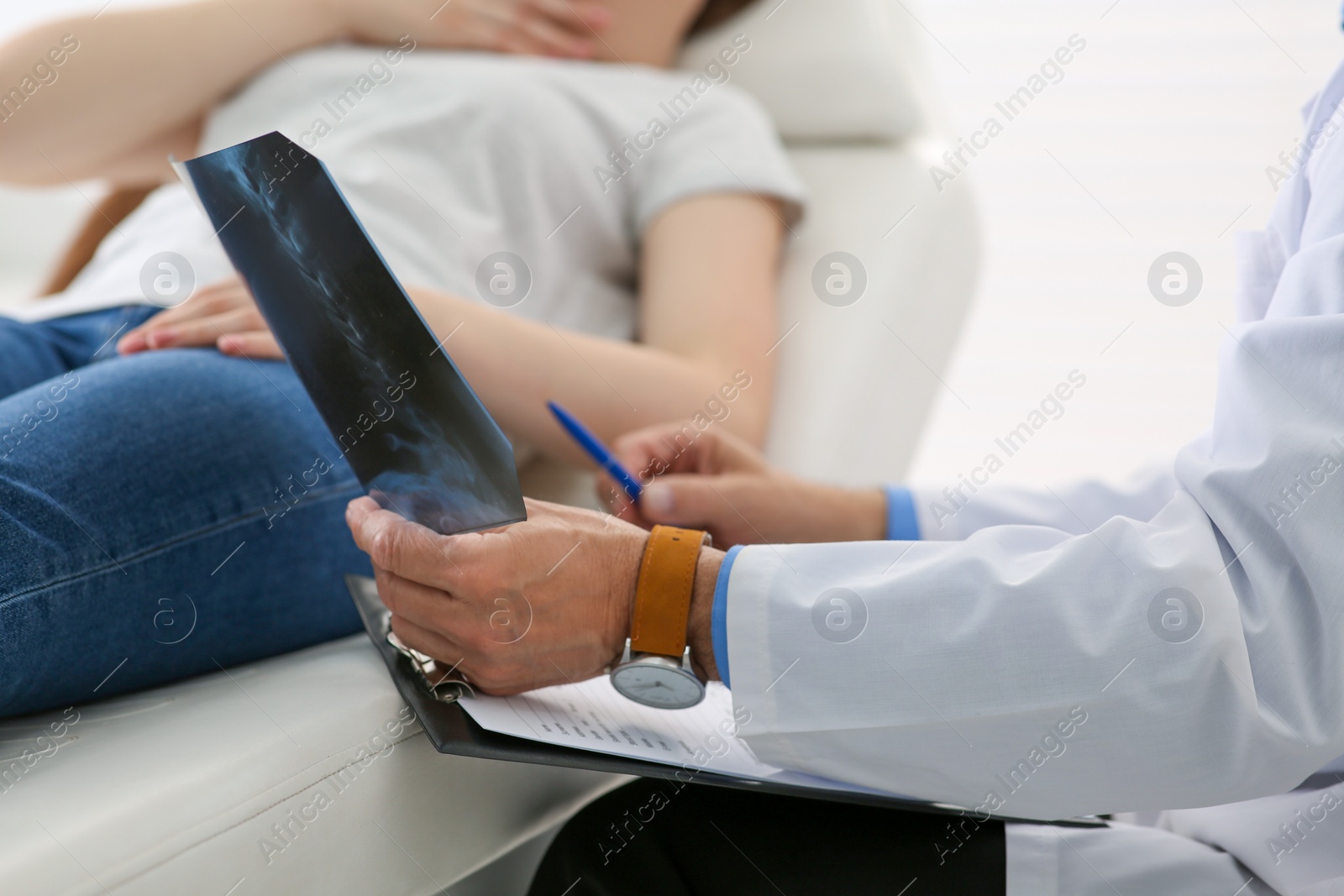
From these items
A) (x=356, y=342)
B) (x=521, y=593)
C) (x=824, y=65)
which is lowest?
(x=521, y=593)

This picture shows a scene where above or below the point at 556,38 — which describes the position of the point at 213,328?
below

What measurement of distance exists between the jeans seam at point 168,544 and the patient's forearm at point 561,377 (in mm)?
174

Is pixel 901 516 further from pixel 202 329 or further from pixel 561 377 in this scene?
pixel 202 329

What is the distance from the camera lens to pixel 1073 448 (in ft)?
6.00

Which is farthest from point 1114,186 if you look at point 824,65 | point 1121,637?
point 1121,637

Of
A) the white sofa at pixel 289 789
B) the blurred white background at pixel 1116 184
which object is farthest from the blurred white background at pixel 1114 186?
the white sofa at pixel 289 789

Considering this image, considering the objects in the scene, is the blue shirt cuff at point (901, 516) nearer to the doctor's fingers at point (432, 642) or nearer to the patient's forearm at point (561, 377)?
the patient's forearm at point (561, 377)

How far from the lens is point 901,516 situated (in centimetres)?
75

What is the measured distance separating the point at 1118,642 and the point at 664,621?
0.21 meters

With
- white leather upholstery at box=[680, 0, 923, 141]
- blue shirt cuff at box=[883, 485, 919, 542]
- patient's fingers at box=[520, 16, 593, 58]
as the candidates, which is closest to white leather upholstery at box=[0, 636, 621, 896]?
blue shirt cuff at box=[883, 485, 919, 542]

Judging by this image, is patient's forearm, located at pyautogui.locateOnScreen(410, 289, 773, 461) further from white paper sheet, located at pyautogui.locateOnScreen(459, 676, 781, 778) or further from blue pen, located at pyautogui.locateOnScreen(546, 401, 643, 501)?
white paper sheet, located at pyautogui.locateOnScreen(459, 676, 781, 778)

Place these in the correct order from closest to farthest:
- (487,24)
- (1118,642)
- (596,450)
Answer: (1118,642) < (596,450) < (487,24)

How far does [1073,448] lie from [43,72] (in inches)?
66.7

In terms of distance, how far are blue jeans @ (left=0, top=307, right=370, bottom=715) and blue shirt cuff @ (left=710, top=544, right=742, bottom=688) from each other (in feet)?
0.97
